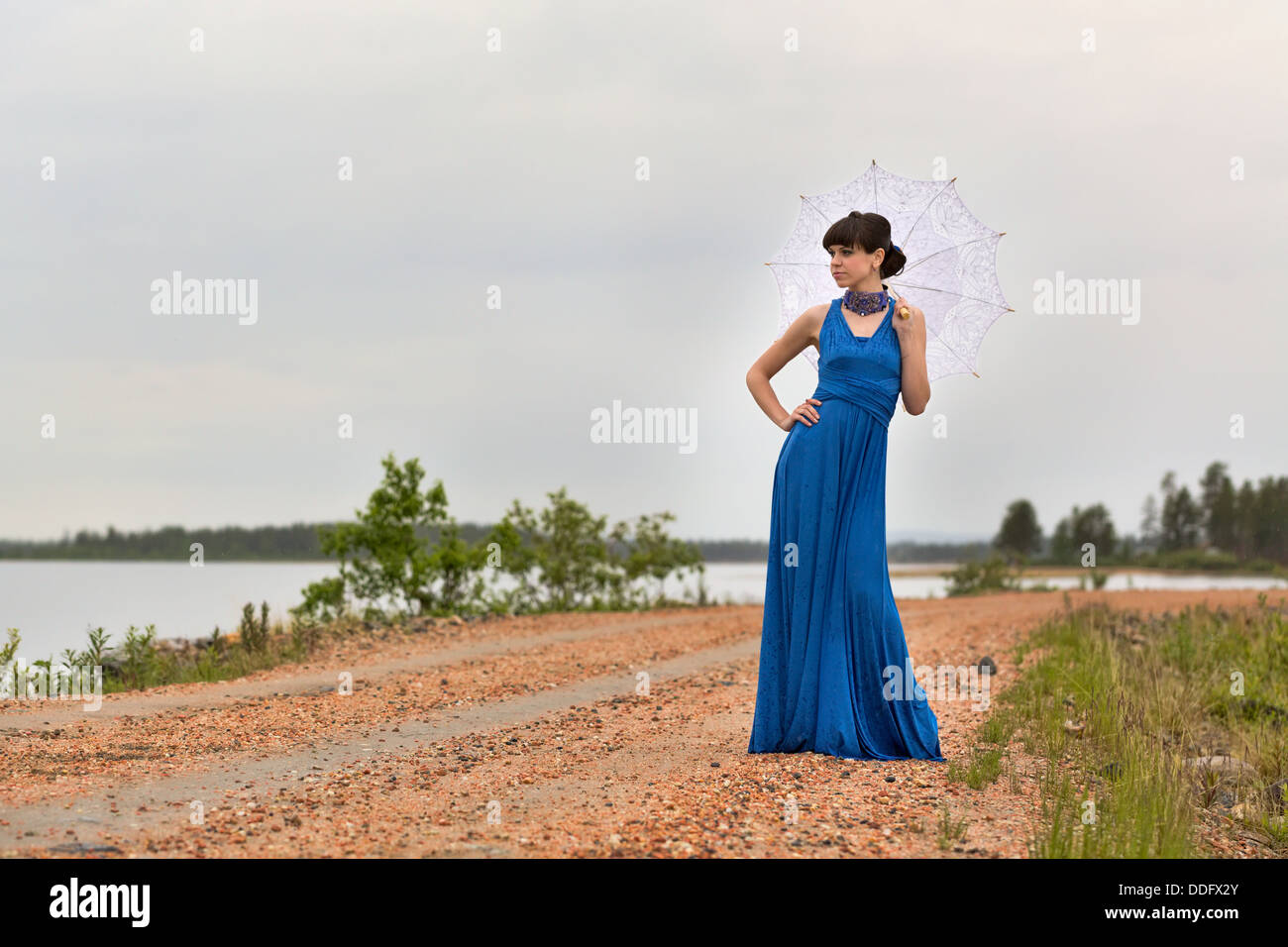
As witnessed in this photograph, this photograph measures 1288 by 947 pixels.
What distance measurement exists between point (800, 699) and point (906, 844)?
1822mm

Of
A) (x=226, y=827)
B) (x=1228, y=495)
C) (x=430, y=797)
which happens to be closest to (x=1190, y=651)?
(x=430, y=797)

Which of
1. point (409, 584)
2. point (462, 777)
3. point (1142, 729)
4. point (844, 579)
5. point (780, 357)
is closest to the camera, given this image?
point (462, 777)

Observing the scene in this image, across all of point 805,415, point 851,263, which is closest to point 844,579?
point 805,415

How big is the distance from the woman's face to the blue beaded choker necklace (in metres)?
0.11

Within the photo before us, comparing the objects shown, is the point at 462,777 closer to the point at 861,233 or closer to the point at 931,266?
the point at 861,233

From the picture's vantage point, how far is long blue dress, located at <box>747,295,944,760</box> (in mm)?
6570

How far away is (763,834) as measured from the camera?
4789 mm

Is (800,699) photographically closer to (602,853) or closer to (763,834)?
(763,834)

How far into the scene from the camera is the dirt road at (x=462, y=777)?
15.3 ft

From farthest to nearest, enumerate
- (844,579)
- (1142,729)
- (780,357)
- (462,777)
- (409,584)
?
(409,584)
(1142,729)
(780,357)
(844,579)
(462,777)

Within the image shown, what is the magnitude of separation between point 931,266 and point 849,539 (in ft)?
6.26

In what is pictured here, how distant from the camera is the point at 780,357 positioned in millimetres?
6945

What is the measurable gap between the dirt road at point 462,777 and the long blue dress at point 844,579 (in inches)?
12.1

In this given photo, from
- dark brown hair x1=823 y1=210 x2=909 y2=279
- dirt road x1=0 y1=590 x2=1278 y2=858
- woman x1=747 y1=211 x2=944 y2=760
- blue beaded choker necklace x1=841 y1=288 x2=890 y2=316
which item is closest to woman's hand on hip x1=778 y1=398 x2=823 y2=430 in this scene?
woman x1=747 y1=211 x2=944 y2=760
